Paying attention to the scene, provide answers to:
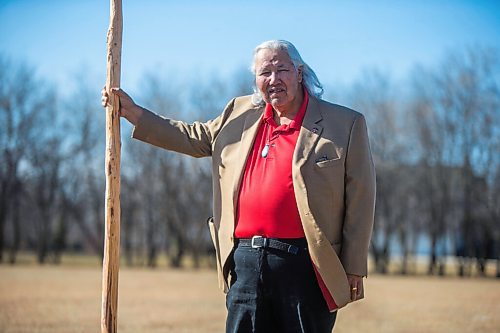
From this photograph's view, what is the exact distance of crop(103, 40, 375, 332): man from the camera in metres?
3.64

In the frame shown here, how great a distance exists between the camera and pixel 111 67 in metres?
4.12

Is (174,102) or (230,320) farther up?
(174,102)

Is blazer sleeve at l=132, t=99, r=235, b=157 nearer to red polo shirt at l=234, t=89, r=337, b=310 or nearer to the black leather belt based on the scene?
red polo shirt at l=234, t=89, r=337, b=310

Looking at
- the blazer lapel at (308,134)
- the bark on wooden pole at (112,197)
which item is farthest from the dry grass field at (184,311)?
the blazer lapel at (308,134)

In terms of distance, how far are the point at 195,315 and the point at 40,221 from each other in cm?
3137

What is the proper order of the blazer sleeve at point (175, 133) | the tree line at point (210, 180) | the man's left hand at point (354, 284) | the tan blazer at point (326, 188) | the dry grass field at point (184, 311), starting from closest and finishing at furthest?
the tan blazer at point (326, 188), the man's left hand at point (354, 284), the blazer sleeve at point (175, 133), the dry grass field at point (184, 311), the tree line at point (210, 180)

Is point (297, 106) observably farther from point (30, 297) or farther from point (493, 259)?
point (493, 259)

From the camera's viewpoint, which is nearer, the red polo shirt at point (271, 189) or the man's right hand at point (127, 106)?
the red polo shirt at point (271, 189)

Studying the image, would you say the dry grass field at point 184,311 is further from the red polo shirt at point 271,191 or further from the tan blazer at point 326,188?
the red polo shirt at point 271,191

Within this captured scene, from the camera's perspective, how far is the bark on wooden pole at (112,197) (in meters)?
4.08

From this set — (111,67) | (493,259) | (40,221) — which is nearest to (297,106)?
(111,67)

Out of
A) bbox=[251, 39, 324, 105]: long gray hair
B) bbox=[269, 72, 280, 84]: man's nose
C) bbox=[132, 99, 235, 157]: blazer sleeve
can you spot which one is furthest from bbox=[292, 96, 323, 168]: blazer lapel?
bbox=[132, 99, 235, 157]: blazer sleeve

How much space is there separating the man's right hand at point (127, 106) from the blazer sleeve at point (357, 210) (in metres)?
1.18

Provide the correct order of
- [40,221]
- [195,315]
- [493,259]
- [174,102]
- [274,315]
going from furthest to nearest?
[40,221]
[174,102]
[493,259]
[195,315]
[274,315]
